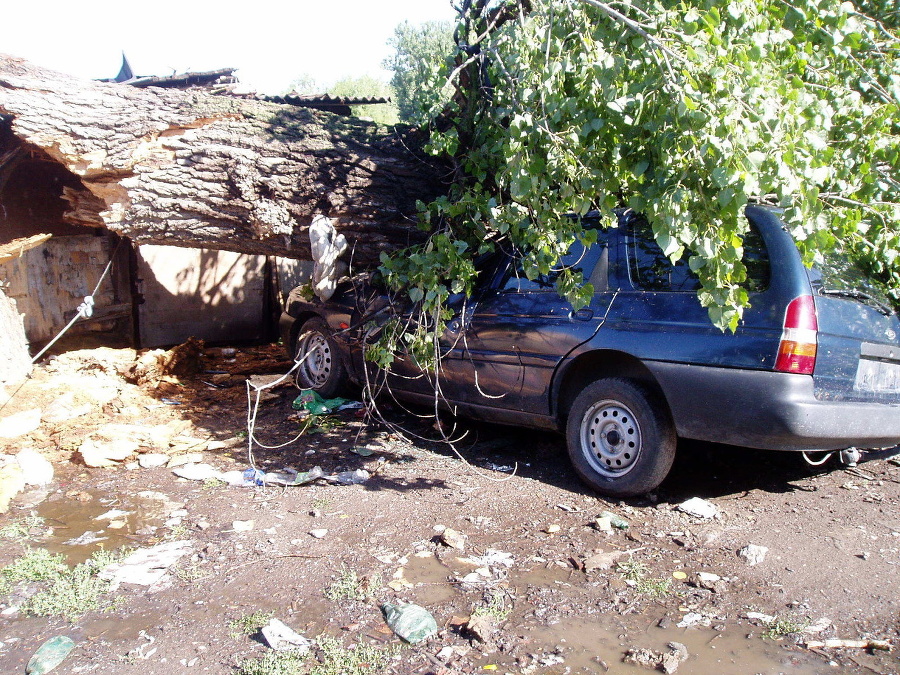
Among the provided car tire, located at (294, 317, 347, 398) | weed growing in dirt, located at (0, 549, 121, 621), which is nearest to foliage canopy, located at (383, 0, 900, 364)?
car tire, located at (294, 317, 347, 398)

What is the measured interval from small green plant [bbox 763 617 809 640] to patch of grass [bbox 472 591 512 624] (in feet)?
3.64

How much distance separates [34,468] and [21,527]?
0.92 m

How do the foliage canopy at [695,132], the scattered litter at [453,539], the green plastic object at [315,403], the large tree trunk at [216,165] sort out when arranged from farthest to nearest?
the green plastic object at [315,403] < the large tree trunk at [216,165] < the scattered litter at [453,539] < the foliage canopy at [695,132]

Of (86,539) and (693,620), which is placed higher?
(693,620)

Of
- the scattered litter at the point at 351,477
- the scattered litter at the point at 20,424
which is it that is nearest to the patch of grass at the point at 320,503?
the scattered litter at the point at 351,477

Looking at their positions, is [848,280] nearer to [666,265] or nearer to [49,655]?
[666,265]

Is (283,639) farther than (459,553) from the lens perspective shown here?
No

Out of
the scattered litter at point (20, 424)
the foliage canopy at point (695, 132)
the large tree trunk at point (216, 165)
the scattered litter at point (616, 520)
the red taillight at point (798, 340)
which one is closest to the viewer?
the foliage canopy at point (695, 132)

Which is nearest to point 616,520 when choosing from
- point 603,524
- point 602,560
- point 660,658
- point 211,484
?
point 603,524

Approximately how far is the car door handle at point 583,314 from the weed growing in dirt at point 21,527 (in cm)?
356

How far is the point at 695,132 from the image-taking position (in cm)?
326

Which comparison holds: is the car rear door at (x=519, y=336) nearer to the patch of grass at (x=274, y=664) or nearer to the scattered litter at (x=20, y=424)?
the patch of grass at (x=274, y=664)

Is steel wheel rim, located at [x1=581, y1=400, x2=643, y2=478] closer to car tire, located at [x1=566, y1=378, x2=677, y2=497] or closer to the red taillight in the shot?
car tire, located at [x1=566, y1=378, x2=677, y2=497]

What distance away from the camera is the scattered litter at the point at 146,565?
3518 mm
